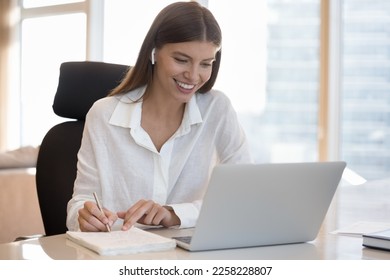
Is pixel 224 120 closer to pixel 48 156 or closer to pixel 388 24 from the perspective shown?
pixel 48 156

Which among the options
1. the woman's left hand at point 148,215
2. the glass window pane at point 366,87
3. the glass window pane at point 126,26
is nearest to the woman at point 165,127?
the woman's left hand at point 148,215

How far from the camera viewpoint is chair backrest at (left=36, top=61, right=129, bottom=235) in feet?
6.70

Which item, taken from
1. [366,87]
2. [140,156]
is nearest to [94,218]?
[140,156]

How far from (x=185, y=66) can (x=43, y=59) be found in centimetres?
520

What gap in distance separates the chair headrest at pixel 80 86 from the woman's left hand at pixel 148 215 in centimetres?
68

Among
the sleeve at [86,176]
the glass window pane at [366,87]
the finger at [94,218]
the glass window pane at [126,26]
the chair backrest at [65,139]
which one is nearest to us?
the finger at [94,218]

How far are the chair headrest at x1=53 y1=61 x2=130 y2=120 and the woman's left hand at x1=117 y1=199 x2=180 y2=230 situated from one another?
0.68 m

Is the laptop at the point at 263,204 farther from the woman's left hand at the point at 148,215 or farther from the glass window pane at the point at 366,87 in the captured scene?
the glass window pane at the point at 366,87

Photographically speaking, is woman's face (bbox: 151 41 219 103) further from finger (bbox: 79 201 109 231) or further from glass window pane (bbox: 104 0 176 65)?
glass window pane (bbox: 104 0 176 65)

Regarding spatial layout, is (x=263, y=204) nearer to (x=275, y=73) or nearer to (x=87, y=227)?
(x=87, y=227)

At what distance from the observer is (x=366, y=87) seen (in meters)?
4.29

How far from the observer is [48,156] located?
2078mm

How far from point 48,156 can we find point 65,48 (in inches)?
Answer: 177

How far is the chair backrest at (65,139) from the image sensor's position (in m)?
2.04
